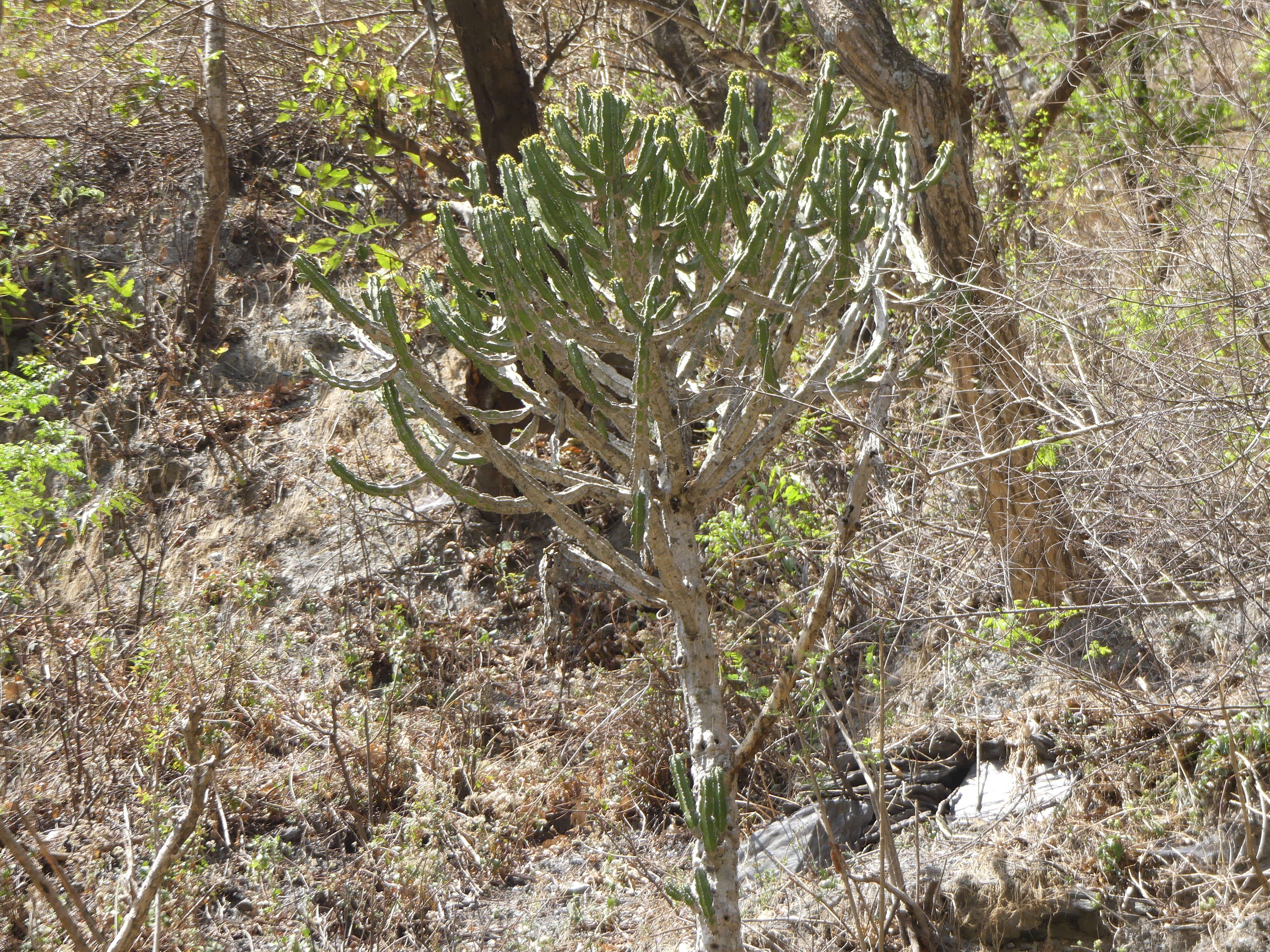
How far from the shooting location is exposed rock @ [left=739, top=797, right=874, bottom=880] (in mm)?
4797

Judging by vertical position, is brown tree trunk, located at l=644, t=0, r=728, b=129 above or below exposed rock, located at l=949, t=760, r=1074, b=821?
above

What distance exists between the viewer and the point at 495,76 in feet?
21.0

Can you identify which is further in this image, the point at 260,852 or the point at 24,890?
the point at 260,852

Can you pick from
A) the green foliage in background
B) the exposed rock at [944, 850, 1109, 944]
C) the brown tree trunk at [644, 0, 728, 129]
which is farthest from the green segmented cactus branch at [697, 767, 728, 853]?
the brown tree trunk at [644, 0, 728, 129]

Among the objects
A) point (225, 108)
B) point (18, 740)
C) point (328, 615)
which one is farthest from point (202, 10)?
point (18, 740)

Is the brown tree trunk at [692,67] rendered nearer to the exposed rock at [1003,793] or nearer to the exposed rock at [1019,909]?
the exposed rock at [1003,793]

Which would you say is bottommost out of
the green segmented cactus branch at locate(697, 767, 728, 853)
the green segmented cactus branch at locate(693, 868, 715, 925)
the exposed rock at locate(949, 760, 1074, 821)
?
the exposed rock at locate(949, 760, 1074, 821)

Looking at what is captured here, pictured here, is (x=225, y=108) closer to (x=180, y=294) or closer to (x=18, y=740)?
(x=180, y=294)

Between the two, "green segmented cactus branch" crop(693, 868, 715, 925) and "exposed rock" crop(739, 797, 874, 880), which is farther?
"exposed rock" crop(739, 797, 874, 880)

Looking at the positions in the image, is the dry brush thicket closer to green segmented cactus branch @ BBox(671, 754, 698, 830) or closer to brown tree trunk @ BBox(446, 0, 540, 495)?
brown tree trunk @ BBox(446, 0, 540, 495)

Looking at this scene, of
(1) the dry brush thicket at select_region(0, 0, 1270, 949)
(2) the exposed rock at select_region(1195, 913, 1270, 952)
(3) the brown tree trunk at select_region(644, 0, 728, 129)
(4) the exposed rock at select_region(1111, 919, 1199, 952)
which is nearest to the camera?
(2) the exposed rock at select_region(1195, 913, 1270, 952)

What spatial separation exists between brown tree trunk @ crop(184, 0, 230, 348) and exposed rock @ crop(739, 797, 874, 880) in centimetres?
650

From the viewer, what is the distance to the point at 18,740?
5684 mm

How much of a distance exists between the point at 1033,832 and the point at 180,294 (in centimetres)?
807
